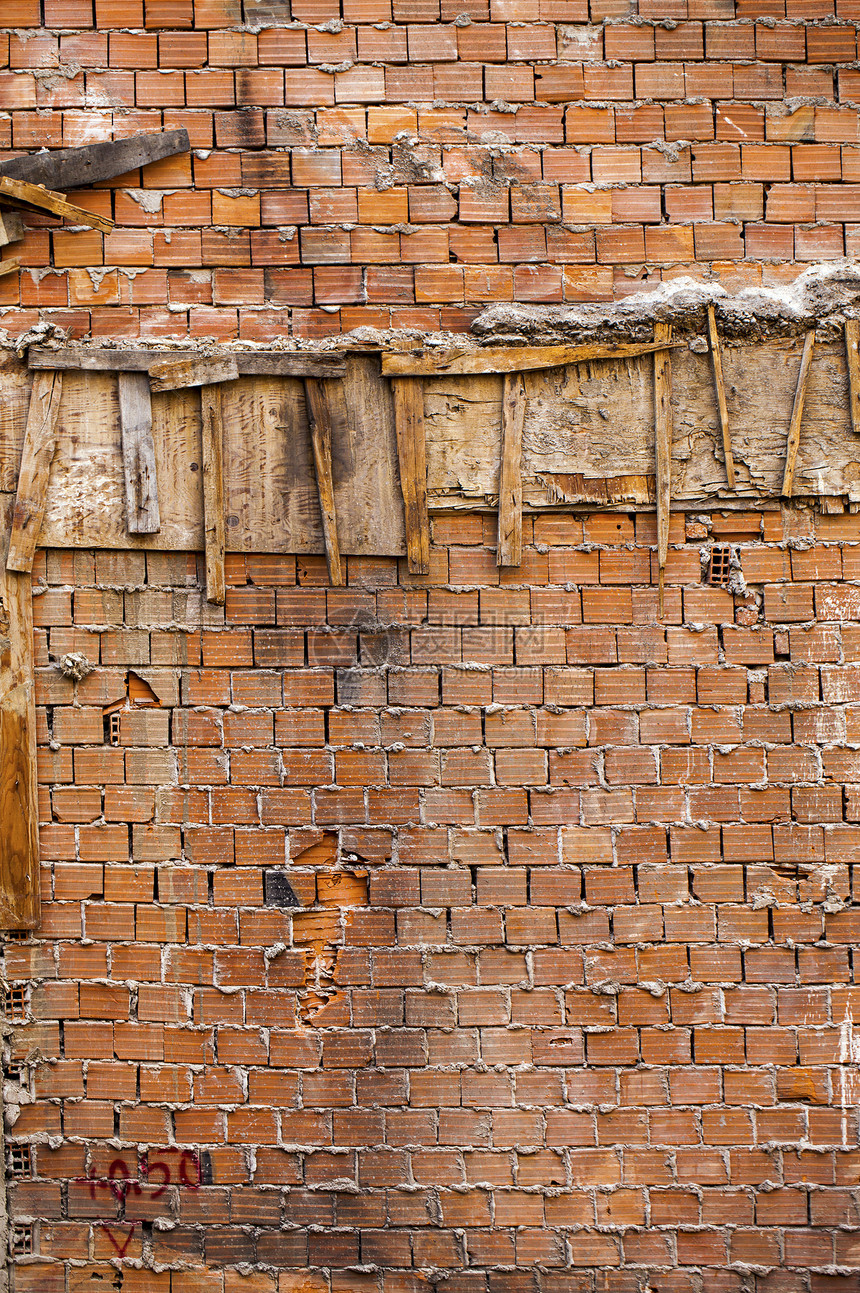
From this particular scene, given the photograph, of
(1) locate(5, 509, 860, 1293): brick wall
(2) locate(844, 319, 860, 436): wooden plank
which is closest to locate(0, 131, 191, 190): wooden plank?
(1) locate(5, 509, 860, 1293): brick wall

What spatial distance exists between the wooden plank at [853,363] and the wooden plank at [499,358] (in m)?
0.68

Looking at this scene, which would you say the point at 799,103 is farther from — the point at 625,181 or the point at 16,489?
the point at 16,489

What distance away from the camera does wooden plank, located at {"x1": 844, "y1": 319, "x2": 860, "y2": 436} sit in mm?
3025

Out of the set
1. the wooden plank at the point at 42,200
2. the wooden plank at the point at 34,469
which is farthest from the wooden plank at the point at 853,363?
the wooden plank at the point at 34,469

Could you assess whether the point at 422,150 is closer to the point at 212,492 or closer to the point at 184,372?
the point at 184,372

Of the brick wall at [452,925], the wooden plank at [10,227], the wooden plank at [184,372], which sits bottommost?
the brick wall at [452,925]

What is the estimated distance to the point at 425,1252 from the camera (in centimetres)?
294

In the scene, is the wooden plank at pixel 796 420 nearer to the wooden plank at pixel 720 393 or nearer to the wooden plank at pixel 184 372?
the wooden plank at pixel 720 393

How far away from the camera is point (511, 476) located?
3.01 meters

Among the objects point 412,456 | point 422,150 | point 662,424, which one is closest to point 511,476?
point 412,456

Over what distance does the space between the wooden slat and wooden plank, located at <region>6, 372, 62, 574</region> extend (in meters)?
1.26

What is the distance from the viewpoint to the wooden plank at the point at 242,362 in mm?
2979

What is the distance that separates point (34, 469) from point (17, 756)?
1.05 m

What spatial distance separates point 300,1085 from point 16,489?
7.92 ft
